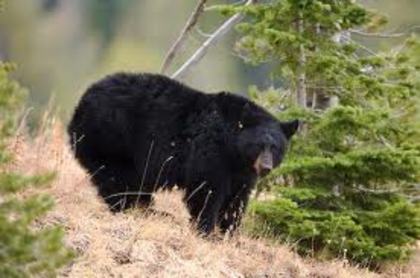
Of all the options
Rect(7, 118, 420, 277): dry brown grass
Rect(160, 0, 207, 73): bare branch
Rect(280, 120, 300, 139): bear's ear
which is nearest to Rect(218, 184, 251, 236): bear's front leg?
Rect(7, 118, 420, 277): dry brown grass

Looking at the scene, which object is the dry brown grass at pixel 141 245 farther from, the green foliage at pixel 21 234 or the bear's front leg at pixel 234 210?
the green foliage at pixel 21 234

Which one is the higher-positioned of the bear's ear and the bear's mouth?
the bear's ear

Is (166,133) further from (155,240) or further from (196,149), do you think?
(155,240)

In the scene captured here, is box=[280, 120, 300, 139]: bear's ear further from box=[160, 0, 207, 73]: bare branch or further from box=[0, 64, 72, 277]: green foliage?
box=[0, 64, 72, 277]: green foliage

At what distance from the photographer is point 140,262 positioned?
615 cm

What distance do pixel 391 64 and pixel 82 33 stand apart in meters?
10.0

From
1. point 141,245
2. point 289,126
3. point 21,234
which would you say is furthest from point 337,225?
point 21,234

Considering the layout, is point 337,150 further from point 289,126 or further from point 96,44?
point 96,44

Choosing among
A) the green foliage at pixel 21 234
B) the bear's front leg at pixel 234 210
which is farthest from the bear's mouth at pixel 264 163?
the green foliage at pixel 21 234

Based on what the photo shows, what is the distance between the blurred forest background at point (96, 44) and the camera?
1395 cm

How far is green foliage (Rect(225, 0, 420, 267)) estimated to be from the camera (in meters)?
8.11

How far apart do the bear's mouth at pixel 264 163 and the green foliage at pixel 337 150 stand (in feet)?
2.77

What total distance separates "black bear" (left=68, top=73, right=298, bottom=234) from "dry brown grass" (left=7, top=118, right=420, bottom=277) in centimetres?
24

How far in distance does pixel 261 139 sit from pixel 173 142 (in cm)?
85
